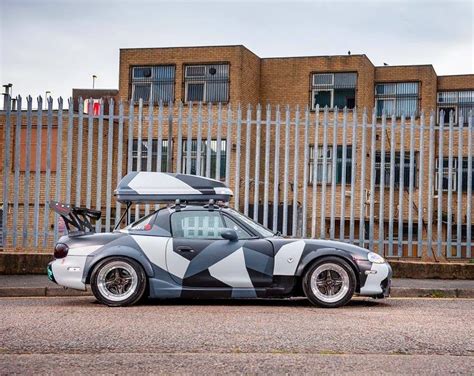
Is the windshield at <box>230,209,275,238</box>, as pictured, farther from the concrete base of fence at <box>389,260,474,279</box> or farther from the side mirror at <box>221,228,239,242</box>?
the concrete base of fence at <box>389,260,474,279</box>

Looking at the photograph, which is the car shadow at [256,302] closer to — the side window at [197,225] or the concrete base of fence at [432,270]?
the side window at [197,225]

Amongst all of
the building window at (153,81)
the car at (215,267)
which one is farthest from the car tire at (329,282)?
the building window at (153,81)

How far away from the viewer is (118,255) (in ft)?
35.3

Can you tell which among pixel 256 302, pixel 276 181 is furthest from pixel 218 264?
pixel 276 181

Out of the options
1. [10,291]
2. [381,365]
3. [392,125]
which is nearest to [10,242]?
[10,291]

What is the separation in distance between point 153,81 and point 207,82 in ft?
7.59

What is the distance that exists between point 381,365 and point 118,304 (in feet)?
15.3

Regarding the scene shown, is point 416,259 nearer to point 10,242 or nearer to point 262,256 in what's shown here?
point 262,256

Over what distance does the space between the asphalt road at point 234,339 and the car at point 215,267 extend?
0.75 feet

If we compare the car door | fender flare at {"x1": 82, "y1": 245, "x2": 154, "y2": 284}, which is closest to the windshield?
the car door

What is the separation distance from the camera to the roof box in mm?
11562

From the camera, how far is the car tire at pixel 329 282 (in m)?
10.7

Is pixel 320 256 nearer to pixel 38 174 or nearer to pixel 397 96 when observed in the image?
pixel 38 174

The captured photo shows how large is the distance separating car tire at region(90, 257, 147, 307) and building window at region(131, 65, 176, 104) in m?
25.2
